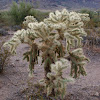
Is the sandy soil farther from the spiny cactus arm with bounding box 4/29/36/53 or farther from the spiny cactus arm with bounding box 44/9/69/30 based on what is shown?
the spiny cactus arm with bounding box 44/9/69/30

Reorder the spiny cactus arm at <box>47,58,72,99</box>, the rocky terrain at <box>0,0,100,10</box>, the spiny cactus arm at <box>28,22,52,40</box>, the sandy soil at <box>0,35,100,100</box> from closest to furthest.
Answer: the spiny cactus arm at <box>47,58,72,99</box> → the spiny cactus arm at <box>28,22,52,40</box> → the sandy soil at <box>0,35,100,100</box> → the rocky terrain at <box>0,0,100,10</box>

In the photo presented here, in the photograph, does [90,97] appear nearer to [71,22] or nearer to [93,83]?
[93,83]

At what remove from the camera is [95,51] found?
6594 mm

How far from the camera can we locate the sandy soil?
319cm

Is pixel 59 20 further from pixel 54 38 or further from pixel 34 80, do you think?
pixel 34 80

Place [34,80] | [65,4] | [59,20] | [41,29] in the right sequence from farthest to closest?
[65,4]
[34,80]
[59,20]
[41,29]

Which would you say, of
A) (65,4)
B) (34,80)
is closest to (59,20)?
(34,80)

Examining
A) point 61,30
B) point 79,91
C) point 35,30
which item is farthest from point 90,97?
point 35,30

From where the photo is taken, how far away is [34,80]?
4.12 m

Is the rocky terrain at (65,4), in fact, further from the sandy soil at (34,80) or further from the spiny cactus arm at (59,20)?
the spiny cactus arm at (59,20)

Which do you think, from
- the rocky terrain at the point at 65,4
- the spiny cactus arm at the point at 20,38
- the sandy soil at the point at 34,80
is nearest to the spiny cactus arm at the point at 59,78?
the spiny cactus arm at the point at 20,38

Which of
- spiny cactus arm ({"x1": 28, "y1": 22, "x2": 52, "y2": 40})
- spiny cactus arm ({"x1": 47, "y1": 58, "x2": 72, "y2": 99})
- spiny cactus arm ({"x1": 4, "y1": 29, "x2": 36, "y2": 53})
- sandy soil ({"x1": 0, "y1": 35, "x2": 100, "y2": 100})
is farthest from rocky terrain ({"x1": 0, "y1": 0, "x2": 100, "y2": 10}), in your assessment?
spiny cactus arm ({"x1": 47, "y1": 58, "x2": 72, "y2": 99})

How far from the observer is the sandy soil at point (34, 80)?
10.4ft

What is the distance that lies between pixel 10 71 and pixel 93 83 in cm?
225
